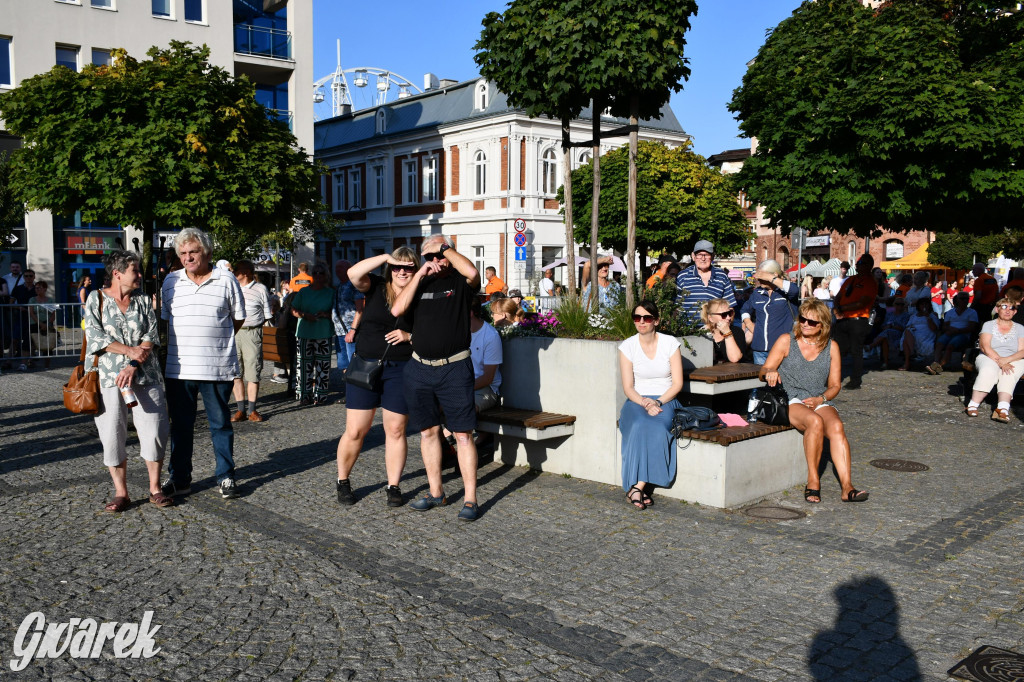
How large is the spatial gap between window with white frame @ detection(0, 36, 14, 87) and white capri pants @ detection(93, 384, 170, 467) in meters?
29.6

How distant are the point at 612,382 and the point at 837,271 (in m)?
31.8

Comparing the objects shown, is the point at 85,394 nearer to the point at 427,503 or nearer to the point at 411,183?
the point at 427,503

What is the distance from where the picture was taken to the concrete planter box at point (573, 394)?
288 inches

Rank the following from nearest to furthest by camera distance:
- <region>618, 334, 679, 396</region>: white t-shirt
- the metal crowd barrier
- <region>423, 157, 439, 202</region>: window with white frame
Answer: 1. <region>618, 334, 679, 396</region>: white t-shirt
2. the metal crowd barrier
3. <region>423, 157, 439, 202</region>: window with white frame

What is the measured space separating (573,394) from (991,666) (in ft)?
13.4

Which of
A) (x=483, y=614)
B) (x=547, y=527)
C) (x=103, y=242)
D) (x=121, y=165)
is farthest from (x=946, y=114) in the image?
(x=103, y=242)

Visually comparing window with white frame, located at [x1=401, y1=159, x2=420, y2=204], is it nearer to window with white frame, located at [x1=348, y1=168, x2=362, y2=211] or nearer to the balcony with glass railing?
window with white frame, located at [x1=348, y1=168, x2=362, y2=211]

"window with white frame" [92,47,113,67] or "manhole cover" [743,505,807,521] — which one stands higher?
"window with white frame" [92,47,113,67]

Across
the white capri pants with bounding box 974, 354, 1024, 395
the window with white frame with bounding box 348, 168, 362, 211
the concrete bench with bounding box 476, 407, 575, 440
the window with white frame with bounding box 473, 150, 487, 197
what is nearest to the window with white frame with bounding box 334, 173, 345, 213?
the window with white frame with bounding box 348, 168, 362, 211

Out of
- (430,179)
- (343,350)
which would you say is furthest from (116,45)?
(343,350)

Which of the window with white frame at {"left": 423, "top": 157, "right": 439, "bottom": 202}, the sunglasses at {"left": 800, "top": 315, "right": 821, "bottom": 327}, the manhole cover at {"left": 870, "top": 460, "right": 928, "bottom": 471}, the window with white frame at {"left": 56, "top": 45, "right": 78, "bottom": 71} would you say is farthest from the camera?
the window with white frame at {"left": 423, "top": 157, "right": 439, "bottom": 202}

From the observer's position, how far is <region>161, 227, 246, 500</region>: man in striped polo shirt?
21.9ft

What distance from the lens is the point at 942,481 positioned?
7.62 m

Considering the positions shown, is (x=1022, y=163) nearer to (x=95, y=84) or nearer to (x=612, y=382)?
(x=612, y=382)
